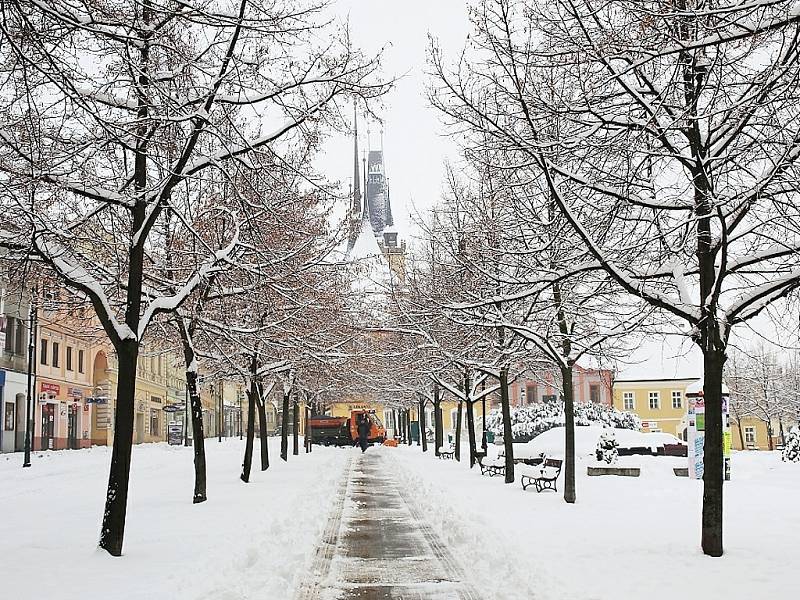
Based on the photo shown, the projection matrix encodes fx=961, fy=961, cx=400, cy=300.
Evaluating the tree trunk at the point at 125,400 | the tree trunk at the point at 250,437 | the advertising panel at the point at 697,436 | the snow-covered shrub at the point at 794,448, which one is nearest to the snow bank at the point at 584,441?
the snow-covered shrub at the point at 794,448

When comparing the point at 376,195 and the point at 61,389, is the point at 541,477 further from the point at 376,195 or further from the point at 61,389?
the point at 376,195

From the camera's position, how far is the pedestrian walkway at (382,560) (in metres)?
10.3

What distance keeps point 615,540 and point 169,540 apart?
A: 6243 mm

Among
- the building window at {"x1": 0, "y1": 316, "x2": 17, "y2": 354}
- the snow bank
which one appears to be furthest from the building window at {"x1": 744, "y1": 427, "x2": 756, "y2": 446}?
the building window at {"x1": 0, "y1": 316, "x2": 17, "y2": 354}

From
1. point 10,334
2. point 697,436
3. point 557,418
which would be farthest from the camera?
point 10,334

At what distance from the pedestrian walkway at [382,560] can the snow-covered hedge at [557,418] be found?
2318 centimetres

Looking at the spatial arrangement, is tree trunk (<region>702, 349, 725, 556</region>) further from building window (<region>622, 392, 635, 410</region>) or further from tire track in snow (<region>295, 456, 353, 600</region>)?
building window (<region>622, 392, 635, 410</region>)

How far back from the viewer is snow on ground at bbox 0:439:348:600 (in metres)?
9.87

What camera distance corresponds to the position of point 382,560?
1271cm

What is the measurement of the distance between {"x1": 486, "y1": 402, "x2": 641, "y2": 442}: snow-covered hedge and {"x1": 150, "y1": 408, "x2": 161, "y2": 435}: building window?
38425mm

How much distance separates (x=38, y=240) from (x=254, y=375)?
13.7 m

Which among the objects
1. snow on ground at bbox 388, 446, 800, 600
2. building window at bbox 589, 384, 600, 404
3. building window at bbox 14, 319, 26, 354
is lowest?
snow on ground at bbox 388, 446, 800, 600

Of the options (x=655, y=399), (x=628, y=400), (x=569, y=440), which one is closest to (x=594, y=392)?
(x=628, y=400)

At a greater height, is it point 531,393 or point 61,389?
point 531,393
